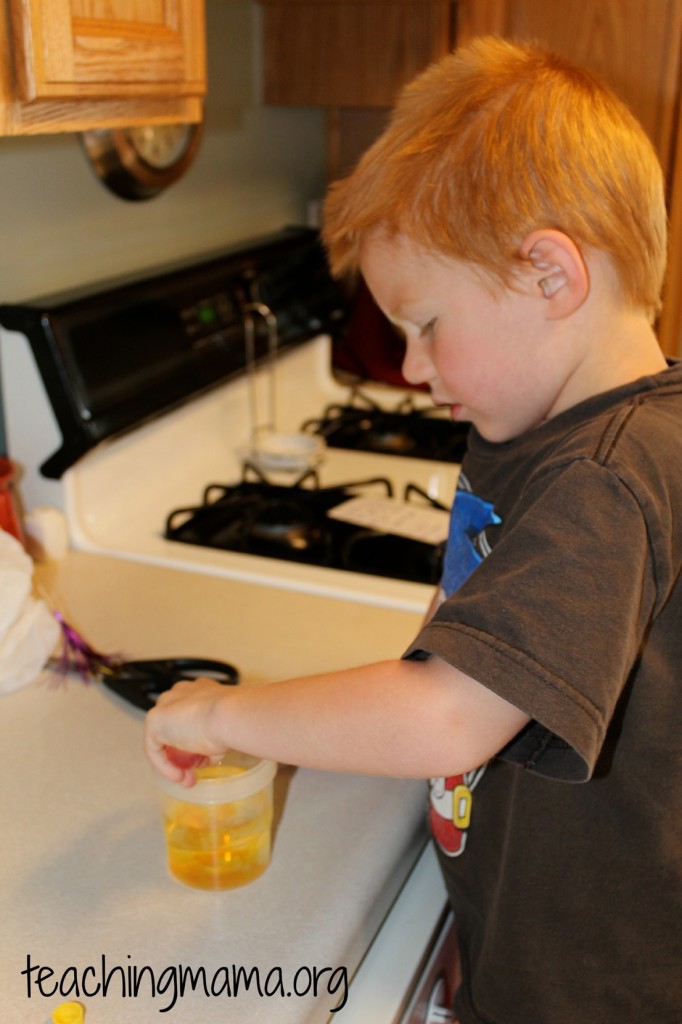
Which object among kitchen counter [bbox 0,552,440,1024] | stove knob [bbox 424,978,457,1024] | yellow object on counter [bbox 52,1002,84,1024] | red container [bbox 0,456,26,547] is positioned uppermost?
red container [bbox 0,456,26,547]

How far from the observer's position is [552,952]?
2.74 feet

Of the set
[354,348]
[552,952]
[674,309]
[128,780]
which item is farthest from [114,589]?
[674,309]

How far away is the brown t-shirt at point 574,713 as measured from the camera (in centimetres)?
62

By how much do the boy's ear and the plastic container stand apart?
40 cm

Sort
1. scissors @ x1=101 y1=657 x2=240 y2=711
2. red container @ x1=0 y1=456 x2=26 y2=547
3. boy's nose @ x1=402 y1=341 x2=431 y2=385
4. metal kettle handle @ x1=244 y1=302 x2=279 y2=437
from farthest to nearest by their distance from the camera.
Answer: metal kettle handle @ x1=244 y1=302 x2=279 y2=437 → red container @ x1=0 y1=456 x2=26 y2=547 → scissors @ x1=101 y1=657 x2=240 y2=711 → boy's nose @ x1=402 y1=341 x2=431 y2=385

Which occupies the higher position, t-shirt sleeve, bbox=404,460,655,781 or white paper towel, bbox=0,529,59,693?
t-shirt sleeve, bbox=404,460,655,781

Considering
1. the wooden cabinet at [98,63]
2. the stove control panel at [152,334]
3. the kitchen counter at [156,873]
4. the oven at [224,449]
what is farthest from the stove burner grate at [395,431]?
the wooden cabinet at [98,63]

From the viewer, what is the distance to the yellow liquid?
2.57ft

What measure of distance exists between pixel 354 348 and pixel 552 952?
140cm

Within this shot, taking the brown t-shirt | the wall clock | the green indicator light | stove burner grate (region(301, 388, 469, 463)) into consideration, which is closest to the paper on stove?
stove burner grate (region(301, 388, 469, 463))

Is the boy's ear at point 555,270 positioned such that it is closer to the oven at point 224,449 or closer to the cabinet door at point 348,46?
the oven at point 224,449

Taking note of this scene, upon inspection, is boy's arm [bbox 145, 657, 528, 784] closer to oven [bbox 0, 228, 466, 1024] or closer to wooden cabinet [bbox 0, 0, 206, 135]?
oven [bbox 0, 228, 466, 1024]

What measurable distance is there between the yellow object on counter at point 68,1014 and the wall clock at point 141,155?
1076mm

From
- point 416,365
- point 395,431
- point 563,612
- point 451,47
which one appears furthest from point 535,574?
point 451,47
